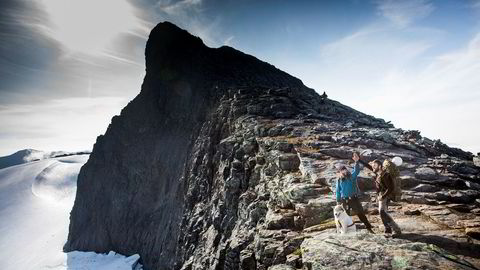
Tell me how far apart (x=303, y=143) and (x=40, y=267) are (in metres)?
92.5

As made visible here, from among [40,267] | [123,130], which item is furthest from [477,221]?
[40,267]

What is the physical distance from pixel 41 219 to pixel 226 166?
12561 centimetres

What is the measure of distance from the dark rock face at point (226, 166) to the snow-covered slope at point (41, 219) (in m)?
4.30

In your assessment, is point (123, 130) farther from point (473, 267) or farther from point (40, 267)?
point (473, 267)

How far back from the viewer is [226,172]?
30.9 meters

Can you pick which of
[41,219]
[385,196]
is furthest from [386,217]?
[41,219]

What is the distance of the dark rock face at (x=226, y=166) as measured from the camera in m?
17.5

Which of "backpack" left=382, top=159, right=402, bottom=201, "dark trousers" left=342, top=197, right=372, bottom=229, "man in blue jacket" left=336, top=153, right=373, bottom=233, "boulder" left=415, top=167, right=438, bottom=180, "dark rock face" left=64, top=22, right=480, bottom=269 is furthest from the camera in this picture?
"boulder" left=415, top=167, right=438, bottom=180

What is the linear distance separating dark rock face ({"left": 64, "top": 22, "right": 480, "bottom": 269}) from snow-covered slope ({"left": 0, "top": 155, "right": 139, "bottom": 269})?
14.1 feet

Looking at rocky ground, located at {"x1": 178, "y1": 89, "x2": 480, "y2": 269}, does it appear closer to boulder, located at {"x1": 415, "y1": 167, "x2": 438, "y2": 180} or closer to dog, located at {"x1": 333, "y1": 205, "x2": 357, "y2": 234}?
boulder, located at {"x1": 415, "y1": 167, "x2": 438, "y2": 180}

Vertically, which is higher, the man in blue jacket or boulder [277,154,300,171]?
boulder [277,154,300,171]

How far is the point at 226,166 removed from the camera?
30.9 m

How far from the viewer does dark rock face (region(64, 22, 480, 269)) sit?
57.4 feet

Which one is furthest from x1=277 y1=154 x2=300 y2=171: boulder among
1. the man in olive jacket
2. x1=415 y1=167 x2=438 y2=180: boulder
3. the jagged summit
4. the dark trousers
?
the jagged summit
